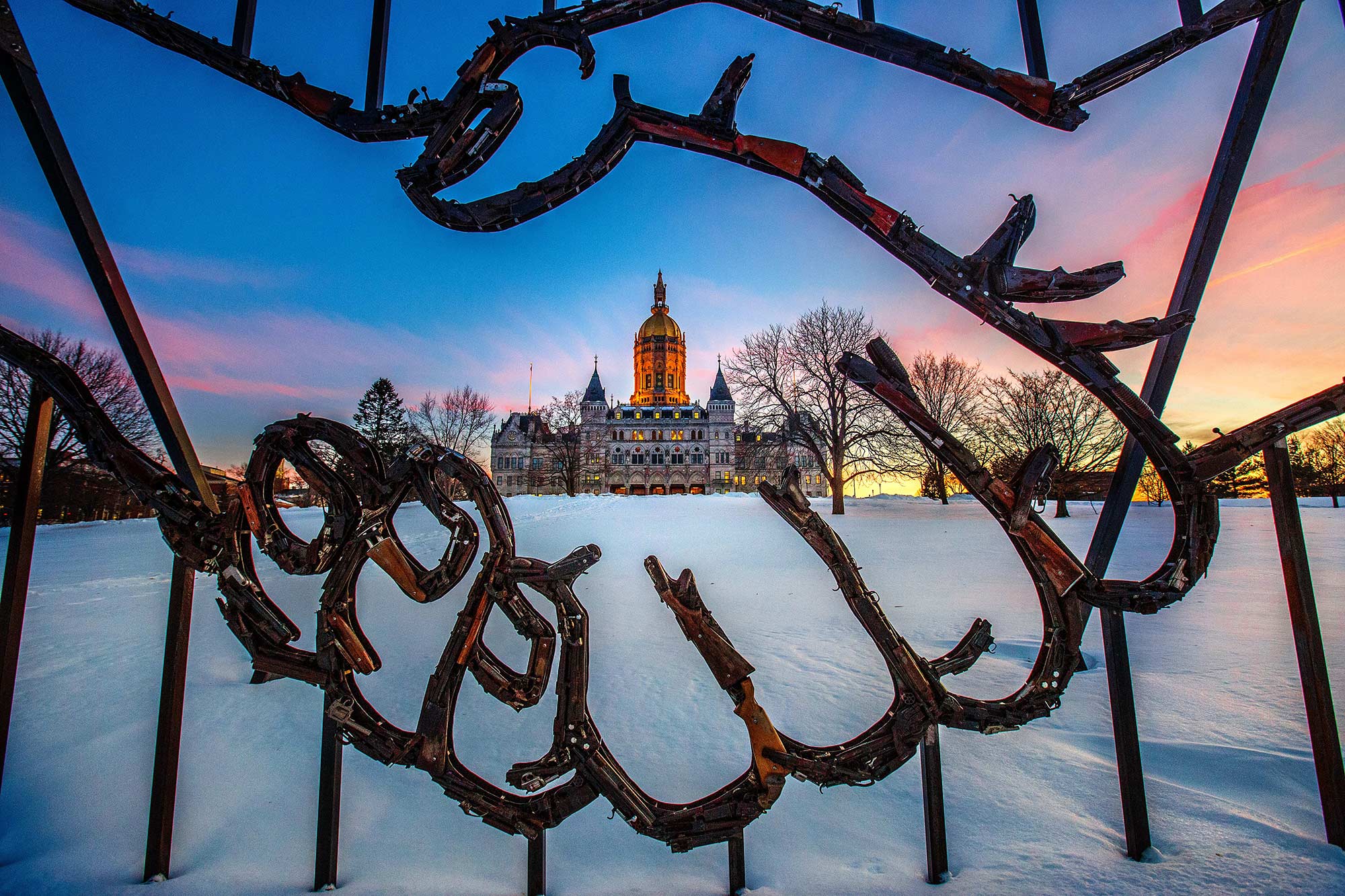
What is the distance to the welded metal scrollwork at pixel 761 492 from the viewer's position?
2.07 m

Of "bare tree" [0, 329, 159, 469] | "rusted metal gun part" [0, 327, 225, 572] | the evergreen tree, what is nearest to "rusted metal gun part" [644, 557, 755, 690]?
"rusted metal gun part" [0, 327, 225, 572]

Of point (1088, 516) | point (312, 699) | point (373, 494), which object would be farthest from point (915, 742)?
point (1088, 516)

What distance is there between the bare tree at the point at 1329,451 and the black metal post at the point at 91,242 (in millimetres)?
10873

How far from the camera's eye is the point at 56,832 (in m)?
2.55

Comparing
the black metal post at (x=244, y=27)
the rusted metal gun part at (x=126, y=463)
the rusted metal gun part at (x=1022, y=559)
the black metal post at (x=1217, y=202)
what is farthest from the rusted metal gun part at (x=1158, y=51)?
the rusted metal gun part at (x=126, y=463)

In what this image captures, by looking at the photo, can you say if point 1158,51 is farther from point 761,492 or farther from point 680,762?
point 680,762

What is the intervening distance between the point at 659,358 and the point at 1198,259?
304 ft

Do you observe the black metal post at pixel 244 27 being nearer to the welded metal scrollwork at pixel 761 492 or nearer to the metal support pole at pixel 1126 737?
the welded metal scrollwork at pixel 761 492

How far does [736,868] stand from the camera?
2240 millimetres

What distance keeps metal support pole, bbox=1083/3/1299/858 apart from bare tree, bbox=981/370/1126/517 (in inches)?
551

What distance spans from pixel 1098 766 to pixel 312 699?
4.85m

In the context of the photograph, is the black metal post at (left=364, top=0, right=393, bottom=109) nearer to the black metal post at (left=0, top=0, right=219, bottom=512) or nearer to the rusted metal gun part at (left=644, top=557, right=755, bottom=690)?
the black metal post at (left=0, top=0, right=219, bottom=512)

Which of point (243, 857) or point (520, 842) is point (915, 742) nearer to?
point (520, 842)

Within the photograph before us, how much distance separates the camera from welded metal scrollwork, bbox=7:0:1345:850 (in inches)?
81.5
